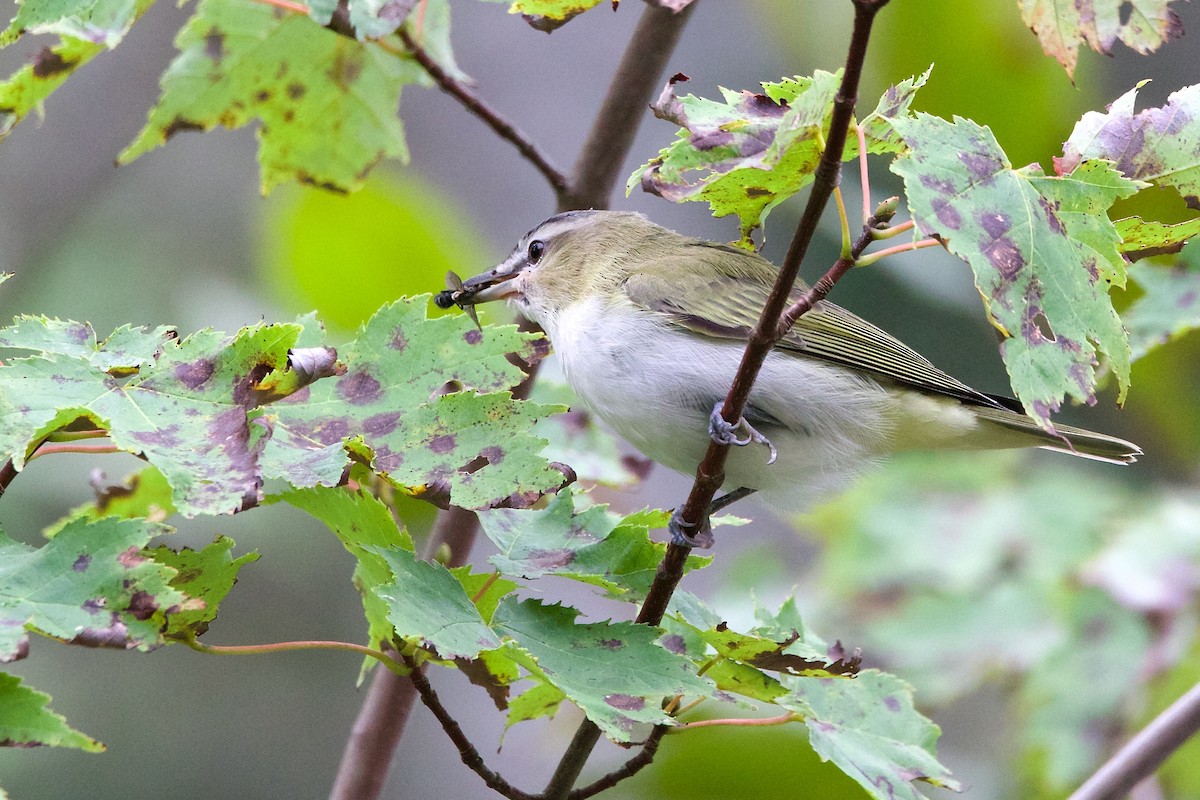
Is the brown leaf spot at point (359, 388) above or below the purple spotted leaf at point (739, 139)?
below

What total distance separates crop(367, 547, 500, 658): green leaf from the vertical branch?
71 centimetres

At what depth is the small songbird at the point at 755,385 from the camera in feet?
8.06

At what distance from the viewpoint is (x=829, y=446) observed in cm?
257

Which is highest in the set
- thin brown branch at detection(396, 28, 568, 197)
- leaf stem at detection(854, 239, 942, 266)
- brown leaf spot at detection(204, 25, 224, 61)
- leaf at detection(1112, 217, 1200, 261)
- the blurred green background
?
leaf at detection(1112, 217, 1200, 261)

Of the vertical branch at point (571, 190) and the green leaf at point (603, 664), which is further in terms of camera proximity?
the vertical branch at point (571, 190)

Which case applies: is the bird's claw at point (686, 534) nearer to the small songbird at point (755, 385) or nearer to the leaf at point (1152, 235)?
the small songbird at point (755, 385)

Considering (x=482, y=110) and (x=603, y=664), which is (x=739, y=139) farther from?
(x=482, y=110)

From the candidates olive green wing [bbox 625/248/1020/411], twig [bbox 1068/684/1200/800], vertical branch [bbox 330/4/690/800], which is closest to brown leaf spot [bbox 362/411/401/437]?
vertical branch [bbox 330/4/690/800]

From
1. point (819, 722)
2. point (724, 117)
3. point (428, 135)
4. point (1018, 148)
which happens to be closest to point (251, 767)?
point (428, 135)

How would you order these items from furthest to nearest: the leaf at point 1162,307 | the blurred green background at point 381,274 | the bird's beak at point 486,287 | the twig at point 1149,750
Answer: the blurred green background at point 381,274 < the bird's beak at point 486,287 < the leaf at point 1162,307 < the twig at point 1149,750

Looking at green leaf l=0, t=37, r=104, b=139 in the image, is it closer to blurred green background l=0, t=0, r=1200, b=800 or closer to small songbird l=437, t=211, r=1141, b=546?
small songbird l=437, t=211, r=1141, b=546

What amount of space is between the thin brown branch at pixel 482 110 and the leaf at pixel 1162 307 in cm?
113

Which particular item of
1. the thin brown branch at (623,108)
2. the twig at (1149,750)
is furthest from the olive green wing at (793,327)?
the twig at (1149,750)

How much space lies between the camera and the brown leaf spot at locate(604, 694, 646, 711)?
1387 mm
